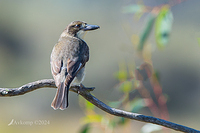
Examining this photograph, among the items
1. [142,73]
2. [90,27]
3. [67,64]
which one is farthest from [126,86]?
[90,27]

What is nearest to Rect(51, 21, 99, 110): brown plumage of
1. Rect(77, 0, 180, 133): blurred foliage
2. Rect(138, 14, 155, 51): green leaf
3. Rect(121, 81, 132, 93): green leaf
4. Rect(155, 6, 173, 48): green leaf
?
Rect(77, 0, 180, 133): blurred foliage

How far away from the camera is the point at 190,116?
6.61 m

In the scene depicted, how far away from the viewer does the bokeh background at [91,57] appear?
675cm

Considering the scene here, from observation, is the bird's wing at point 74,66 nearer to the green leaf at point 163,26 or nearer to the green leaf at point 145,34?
the green leaf at point 145,34

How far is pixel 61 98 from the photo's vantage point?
8.45ft

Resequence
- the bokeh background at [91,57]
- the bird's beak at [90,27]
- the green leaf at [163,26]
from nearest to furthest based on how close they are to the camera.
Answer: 1. the green leaf at [163,26]
2. the bird's beak at [90,27]
3. the bokeh background at [91,57]

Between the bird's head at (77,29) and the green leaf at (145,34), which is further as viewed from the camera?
the bird's head at (77,29)

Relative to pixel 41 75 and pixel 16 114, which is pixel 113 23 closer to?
pixel 41 75

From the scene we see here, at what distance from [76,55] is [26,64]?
5.13 m

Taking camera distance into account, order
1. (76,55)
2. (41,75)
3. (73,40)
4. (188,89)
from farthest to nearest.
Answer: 1. (41,75)
2. (188,89)
3. (73,40)
4. (76,55)

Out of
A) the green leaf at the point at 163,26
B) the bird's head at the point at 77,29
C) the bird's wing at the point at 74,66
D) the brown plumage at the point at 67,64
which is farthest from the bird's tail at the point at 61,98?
the bird's head at the point at 77,29

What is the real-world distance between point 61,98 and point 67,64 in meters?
0.43

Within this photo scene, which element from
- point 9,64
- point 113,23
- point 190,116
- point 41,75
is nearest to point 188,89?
point 190,116

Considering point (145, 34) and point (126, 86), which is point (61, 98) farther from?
point (145, 34)
